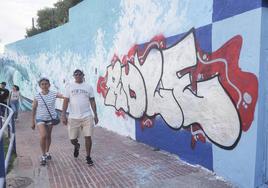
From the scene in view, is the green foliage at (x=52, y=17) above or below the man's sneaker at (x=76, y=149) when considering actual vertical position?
above

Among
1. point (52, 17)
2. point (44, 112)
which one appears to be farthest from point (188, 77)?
point (52, 17)

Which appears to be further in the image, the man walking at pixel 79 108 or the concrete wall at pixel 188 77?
the man walking at pixel 79 108

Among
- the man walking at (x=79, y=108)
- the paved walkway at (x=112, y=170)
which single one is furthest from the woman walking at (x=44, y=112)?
the paved walkway at (x=112, y=170)

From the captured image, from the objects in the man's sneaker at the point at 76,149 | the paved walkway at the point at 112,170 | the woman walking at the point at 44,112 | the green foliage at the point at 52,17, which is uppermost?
the green foliage at the point at 52,17

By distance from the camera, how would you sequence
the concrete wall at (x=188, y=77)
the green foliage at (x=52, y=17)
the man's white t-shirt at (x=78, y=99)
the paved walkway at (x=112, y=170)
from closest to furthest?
the concrete wall at (x=188, y=77) → the paved walkway at (x=112, y=170) → the man's white t-shirt at (x=78, y=99) → the green foliage at (x=52, y=17)

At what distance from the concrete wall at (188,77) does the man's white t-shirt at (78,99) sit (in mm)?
1477

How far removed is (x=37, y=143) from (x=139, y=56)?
3498 millimetres

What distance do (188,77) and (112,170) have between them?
200cm

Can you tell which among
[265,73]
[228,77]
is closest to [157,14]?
[228,77]

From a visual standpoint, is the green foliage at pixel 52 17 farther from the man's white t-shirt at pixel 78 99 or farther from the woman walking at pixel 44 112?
the man's white t-shirt at pixel 78 99

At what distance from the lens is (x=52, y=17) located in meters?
29.8

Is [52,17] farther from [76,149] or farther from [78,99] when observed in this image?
[78,99]

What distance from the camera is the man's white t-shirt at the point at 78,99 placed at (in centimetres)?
639

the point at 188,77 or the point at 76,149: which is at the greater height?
the point at 188,77
